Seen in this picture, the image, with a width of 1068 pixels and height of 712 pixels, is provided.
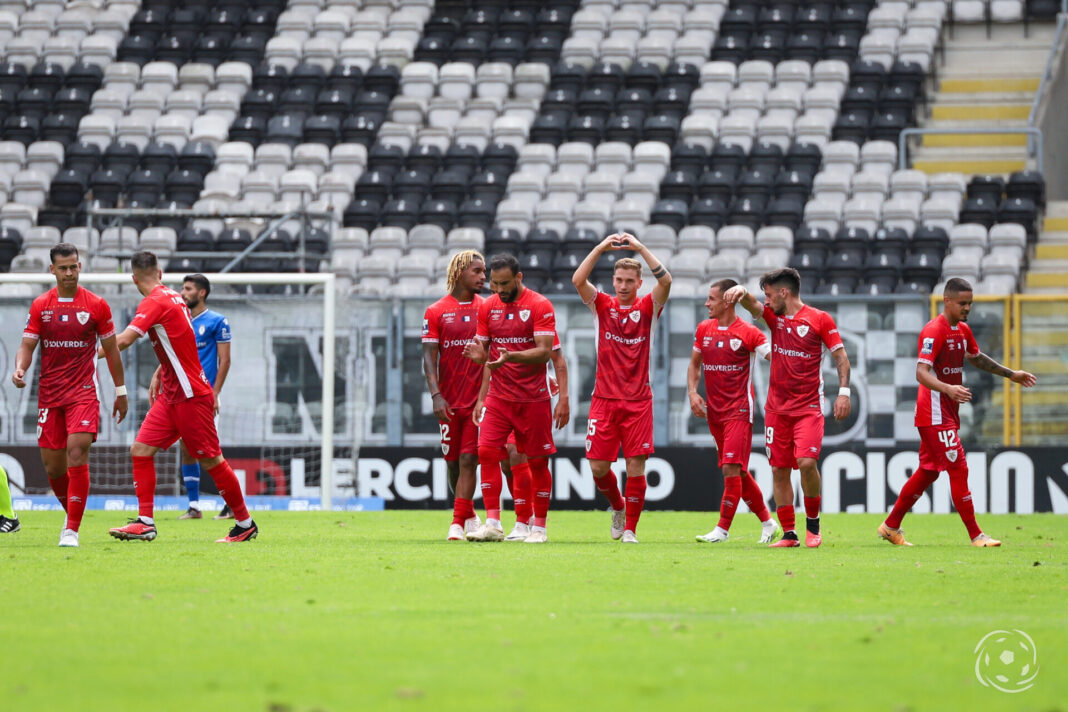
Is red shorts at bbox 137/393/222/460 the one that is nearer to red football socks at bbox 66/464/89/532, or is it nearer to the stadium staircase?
red football socks at bbox 66/464/89/532

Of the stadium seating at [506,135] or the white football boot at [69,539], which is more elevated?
the stadium seating at [506,135]

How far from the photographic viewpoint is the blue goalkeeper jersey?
1522cm

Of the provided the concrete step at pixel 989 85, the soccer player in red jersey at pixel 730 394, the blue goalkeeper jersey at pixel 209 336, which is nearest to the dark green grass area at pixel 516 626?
the soccer player in red jersey at pixel 730 394

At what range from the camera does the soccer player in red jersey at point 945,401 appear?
12.2 meters

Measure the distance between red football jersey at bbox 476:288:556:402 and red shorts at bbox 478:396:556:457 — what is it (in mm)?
72

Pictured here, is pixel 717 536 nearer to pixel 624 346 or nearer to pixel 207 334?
pixel 624 346

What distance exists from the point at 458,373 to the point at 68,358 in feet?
10.1

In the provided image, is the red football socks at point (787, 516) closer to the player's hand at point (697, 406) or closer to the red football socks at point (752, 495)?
the red football socks at point (752, 495)

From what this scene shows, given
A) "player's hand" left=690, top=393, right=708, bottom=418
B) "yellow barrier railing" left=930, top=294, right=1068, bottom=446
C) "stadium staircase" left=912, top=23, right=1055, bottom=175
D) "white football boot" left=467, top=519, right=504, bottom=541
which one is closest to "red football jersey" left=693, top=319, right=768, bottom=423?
"player's hand" left=690, top=393, right=708, bottom=418

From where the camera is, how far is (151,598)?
775 cm

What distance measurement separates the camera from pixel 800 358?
12125 mm

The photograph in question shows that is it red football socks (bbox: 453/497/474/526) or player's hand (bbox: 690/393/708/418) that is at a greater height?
player's hand (bbox: 690/393/708/418)

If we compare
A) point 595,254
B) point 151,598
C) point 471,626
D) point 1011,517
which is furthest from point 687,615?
point 1011,517

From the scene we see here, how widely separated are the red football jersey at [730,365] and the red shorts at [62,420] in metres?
4.91
